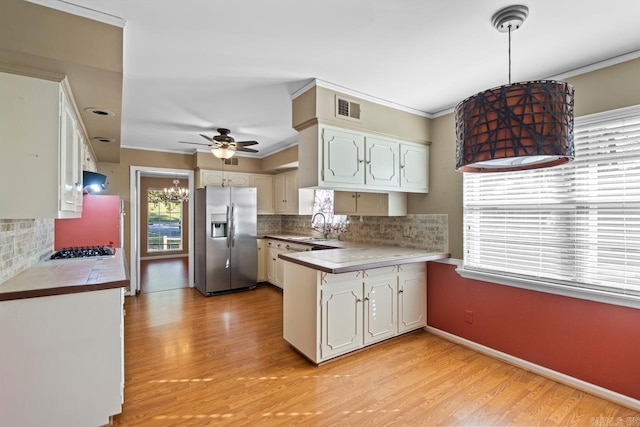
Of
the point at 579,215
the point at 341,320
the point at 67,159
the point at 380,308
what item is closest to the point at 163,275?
the point at 67,159

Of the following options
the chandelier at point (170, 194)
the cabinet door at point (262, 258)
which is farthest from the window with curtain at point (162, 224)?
the cabinet door at point (262, 258)

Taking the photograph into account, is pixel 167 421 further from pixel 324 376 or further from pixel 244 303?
pixel 244 303

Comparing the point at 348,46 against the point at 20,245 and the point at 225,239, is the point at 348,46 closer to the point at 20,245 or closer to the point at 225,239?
the point at 20,245

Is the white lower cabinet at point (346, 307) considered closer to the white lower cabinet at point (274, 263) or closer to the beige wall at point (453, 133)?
the beige wall at point (453, 133)

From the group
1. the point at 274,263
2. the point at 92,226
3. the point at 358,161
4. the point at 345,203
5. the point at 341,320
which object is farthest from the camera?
the point at 274,263

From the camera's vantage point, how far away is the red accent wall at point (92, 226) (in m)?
3.64

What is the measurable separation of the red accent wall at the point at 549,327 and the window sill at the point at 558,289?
0.13 feet

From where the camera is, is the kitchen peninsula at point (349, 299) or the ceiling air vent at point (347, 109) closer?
the kitchen peninsula at point (349, 299)

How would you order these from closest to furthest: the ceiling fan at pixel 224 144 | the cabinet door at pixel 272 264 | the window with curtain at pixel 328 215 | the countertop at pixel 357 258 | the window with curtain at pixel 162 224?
the countertop at pixel 357 258
the ceiling fan at pixel 224 144
the window with curtain at pixel 328 215
the cabinet door at pixel 272 264
the window with curtain at pixel 162 224

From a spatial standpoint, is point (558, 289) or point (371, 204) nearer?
point (558, 289)

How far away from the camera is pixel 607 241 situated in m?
2.26

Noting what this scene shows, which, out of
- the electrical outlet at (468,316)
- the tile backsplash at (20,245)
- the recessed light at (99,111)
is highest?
the recessed light at (99,111)

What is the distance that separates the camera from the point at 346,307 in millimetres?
2811

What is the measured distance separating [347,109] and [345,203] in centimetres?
148
